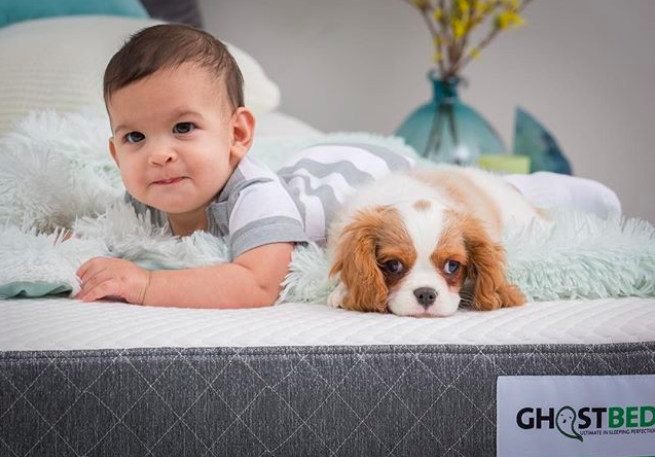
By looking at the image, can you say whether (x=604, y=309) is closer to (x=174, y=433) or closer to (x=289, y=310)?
(x=289, y=310)

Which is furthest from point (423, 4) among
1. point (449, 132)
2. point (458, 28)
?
point (449, 132)

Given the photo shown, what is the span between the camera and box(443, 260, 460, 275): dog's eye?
116cm

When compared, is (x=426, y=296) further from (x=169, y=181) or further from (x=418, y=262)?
(x=169, y=181)

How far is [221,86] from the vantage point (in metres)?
1.35

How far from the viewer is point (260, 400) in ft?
3.08

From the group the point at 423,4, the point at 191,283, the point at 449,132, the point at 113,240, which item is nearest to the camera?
the point at 191,283

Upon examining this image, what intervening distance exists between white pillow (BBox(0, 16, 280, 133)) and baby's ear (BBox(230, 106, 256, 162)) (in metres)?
0.67

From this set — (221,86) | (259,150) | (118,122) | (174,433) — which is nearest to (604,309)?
(174,433)

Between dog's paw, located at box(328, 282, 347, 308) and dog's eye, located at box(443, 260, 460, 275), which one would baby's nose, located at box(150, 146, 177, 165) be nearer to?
dog's paw, located at box(328, 282, 347, 308)

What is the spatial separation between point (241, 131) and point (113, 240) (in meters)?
0.31

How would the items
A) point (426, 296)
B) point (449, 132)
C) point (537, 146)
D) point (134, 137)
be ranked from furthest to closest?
1. point (537, 146)
2. point (449, 132)
3. point (134, 137)
4. point (426, 296)

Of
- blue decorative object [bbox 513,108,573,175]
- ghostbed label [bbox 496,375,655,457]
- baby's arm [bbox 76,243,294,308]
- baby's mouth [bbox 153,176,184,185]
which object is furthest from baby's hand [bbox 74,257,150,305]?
blue decorative object [bbox 513,108,573,175]

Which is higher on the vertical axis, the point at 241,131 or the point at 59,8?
the point at 59,8

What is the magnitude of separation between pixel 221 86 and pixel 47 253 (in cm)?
41
